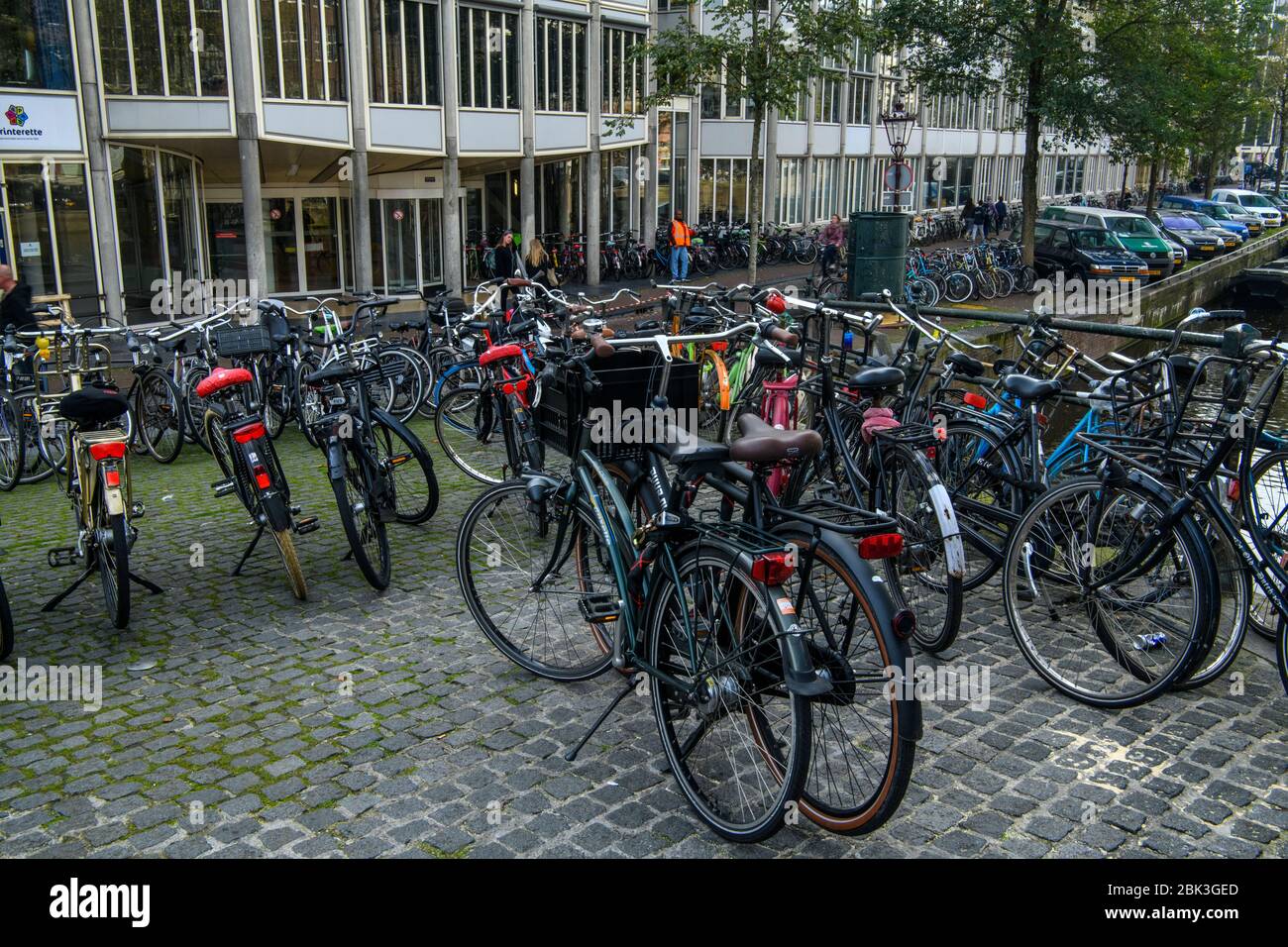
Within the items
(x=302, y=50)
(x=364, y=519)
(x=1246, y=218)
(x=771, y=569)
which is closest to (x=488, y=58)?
Answer: (x=302, y=50)

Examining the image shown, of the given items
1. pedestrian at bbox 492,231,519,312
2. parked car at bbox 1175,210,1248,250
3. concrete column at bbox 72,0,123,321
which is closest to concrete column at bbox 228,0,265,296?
concrete column at bbox 72,0,123,321

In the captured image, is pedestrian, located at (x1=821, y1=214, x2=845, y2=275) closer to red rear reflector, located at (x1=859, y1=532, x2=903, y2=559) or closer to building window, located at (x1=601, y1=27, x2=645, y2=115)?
building window, located at (x1=601, y1=27, x2=645, y2=115)

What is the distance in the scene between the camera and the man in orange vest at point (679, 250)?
2831 centimetres

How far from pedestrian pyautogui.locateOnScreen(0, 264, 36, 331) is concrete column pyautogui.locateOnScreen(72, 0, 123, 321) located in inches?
354

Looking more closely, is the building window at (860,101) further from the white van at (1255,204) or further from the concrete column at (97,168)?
the concrete column at (97,168)

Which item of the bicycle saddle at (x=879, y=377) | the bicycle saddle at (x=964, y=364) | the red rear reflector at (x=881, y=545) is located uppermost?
the bicycle saddle at (x=879, y=377)

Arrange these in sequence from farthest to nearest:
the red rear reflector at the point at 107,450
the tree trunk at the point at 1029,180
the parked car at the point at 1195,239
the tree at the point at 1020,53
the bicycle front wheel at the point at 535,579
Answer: the parked car at the point at 1195,239 → the tree trunk at the point at 1029,180 → the tree at the point at 1020,53 → the red rear reflector at the point at 107,450 → the bicycle front wheel at the point at 535,579

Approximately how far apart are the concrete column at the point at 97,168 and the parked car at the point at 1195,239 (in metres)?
27.9

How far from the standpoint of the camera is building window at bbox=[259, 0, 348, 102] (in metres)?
21.9

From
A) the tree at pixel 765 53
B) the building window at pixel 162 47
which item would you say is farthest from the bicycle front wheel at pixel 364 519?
the building window at pixel 162 47

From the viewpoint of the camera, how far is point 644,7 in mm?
31078

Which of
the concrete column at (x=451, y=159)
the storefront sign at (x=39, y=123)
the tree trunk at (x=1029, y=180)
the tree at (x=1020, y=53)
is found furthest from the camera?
→ the concrete column at (x=451, y=159)

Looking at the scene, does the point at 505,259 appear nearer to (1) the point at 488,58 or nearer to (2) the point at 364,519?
(1) the point at 488,58
